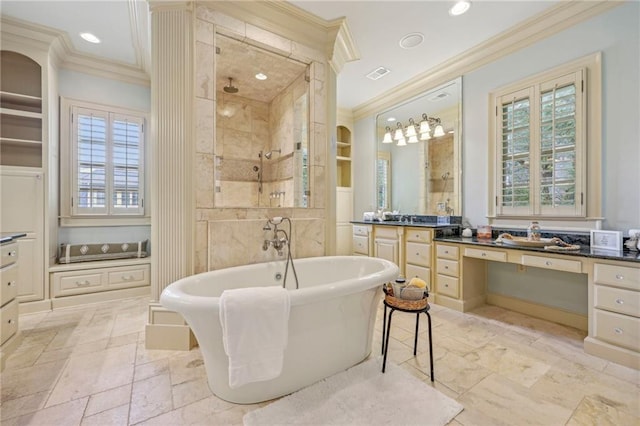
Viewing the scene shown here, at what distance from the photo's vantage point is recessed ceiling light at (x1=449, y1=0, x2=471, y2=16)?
2.36 m

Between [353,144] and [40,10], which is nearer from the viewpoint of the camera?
[40,10]

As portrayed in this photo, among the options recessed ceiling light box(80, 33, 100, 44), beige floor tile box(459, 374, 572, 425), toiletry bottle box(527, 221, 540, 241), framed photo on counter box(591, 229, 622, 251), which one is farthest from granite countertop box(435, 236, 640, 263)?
recessed ceiling light box(80, 33, 100, 44)

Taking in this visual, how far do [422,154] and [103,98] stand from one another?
4.11 metres

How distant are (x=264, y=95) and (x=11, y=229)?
113 inches

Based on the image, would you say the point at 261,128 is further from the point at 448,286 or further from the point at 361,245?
the point at 448,286

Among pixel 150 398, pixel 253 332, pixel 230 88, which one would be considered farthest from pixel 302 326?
pixel 230 88

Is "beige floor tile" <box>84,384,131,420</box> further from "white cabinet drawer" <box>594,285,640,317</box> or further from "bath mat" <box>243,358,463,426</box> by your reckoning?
"white cabinet drawer" <box>594,285,640,317</box>

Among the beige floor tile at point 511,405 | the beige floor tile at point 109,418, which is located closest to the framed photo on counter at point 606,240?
the beige floor tile at point 511,405

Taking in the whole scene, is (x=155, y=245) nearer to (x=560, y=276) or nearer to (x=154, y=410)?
(x=154, y=410)

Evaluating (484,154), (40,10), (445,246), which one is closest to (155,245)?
(40,10)

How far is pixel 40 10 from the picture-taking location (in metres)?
2.48

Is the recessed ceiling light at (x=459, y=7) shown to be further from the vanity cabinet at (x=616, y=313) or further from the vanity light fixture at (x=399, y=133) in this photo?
the vanity cabinet at (x=616, y=313)

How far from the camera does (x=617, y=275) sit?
73.6 inches

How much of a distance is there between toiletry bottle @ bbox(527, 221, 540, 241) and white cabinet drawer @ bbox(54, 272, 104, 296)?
451 cm
